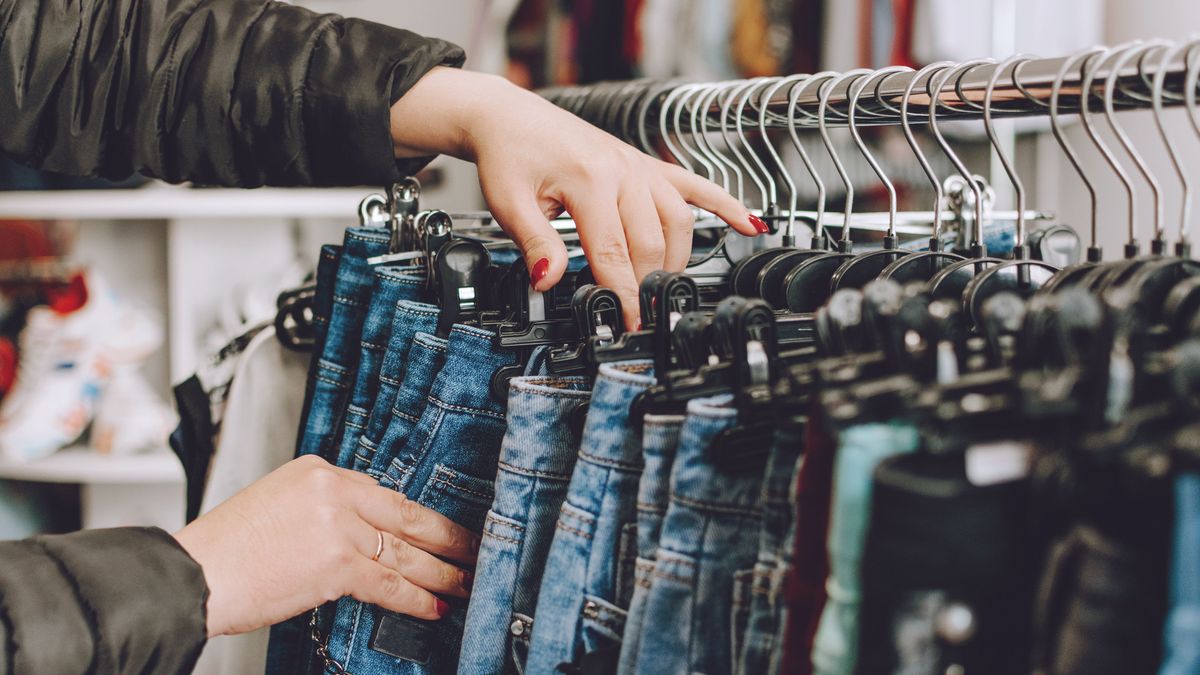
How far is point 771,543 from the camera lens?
497mm

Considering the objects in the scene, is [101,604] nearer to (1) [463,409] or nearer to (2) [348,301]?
(1) [463,409]

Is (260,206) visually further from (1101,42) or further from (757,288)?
(1101,42)

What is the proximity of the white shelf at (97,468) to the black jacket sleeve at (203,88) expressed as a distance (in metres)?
0.98

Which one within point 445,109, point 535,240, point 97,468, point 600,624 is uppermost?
point 445,109

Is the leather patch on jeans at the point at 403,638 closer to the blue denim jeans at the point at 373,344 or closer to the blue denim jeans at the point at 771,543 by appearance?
the blue denim jeans at the point at 373,344

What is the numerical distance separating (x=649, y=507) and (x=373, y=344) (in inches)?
15.5

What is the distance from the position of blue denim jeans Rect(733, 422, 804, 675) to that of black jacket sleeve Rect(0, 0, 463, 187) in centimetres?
53

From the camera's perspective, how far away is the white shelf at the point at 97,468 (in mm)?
1811

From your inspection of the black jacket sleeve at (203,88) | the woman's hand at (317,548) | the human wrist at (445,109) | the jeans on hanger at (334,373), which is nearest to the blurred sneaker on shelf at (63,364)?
the black jacket sleeve at (203,88)

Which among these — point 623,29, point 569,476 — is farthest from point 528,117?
point 623,29

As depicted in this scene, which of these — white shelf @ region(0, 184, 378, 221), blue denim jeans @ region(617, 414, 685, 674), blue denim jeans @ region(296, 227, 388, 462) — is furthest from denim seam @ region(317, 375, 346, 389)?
white shelf @ region(0, 184, 378, 221)

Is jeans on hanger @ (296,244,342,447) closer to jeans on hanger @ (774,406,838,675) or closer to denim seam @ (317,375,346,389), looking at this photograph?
denim seam @ (317,375,346,389)

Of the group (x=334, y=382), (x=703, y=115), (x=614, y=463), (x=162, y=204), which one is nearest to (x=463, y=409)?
(x=614, y=463)

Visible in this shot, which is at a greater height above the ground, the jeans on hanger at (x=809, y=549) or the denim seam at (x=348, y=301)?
the denim seam at (x=348, y=301)
